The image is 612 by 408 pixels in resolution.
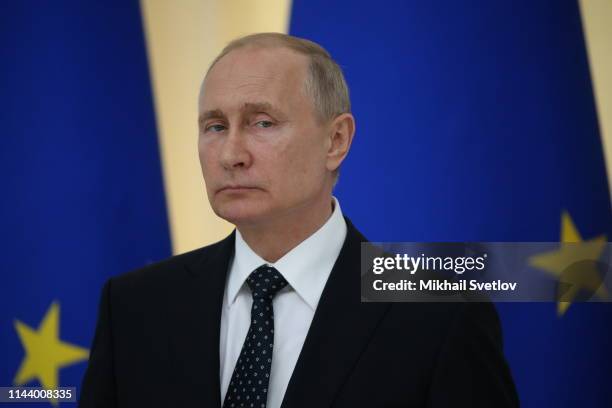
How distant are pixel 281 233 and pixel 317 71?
13.3 inches

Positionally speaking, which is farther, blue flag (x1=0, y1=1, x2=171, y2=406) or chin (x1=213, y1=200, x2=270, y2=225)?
blue flag (x1=0, y1=1, x2=171, y2=406)

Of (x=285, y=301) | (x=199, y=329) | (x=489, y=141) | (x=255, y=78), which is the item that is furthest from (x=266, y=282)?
(x=489, y=141)

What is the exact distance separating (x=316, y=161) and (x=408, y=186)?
0.65 meters

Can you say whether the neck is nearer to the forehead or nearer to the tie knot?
the tie knot

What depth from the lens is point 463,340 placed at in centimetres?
134

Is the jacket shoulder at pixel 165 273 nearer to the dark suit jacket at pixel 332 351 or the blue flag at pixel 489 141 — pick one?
the dark suit jacket at pixel 332 351

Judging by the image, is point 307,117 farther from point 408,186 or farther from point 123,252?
point 123,252

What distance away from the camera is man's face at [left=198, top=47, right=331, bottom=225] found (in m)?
1.38

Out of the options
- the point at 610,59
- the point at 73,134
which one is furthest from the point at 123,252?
the point at 610,59

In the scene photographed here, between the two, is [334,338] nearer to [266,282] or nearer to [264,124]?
[266,282]

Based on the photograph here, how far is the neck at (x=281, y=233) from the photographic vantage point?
1441 millimetres

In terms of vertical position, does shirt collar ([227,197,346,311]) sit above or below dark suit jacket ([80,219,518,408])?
above

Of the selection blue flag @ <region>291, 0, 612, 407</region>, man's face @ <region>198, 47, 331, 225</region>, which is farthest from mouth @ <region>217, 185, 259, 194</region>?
blue flag @ <region>291, 0, 612, 407</region>

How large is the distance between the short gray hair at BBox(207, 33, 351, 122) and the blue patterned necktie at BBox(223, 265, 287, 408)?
1.14 ft
